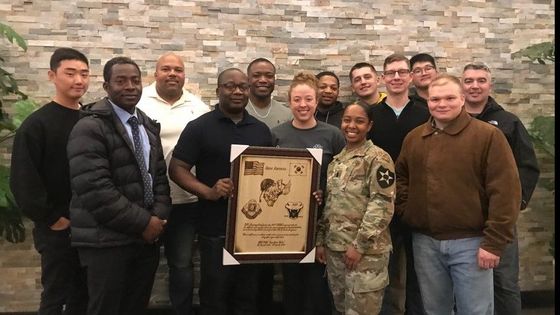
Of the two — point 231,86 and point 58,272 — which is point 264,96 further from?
point 58,272

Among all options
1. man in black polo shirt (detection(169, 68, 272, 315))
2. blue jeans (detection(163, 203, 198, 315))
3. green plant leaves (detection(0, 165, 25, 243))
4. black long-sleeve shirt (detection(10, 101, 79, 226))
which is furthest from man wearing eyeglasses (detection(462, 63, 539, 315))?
green plant leaves (detection(0, 165, 25, 243))

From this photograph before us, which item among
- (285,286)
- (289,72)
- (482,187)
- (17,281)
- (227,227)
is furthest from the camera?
(289,72)

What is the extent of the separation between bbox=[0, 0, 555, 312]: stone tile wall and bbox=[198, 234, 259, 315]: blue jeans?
129 cm

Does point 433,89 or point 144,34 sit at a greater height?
point 144,34

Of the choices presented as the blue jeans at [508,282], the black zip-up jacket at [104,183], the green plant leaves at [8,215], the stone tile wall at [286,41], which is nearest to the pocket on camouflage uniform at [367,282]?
the blue jeans at [508,282]

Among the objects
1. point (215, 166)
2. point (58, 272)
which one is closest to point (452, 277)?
point (215, 166)

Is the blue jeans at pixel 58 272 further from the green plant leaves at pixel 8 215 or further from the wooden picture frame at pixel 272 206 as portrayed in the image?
the wooden picture frame at pixel 272 206

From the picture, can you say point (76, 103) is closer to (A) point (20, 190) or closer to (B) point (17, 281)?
(A) point (20, 190)

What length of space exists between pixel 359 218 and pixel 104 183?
4.47 ft

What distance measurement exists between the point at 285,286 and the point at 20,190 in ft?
5.40

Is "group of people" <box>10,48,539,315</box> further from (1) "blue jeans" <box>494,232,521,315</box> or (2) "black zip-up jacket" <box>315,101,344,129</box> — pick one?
(2) "black zip-up jacket" <box>315,101,344,129</box>

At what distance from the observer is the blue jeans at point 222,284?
2.96 m

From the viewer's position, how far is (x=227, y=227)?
9.38 ft

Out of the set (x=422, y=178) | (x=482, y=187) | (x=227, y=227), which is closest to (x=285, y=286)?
(x=227, y=227)
